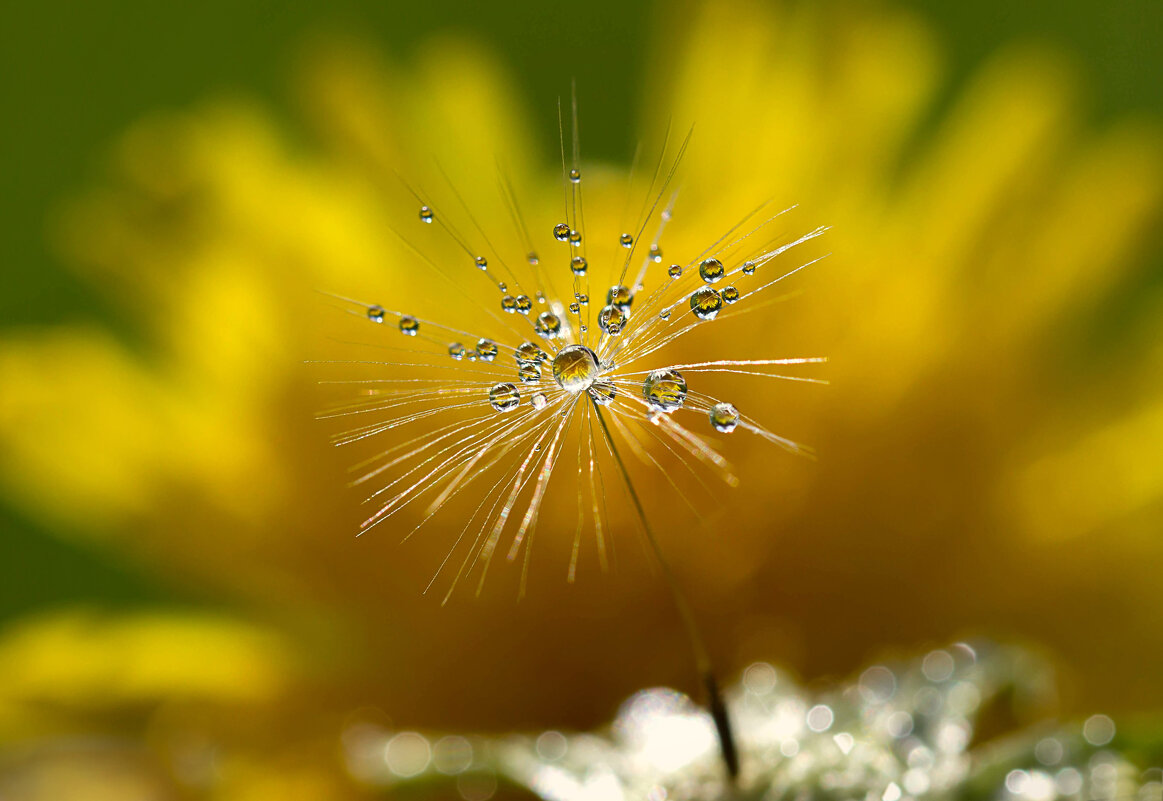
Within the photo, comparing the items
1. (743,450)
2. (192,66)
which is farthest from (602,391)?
(192,66)

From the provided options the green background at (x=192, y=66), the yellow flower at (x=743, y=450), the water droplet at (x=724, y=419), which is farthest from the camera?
the green background at (x=192, y=66)

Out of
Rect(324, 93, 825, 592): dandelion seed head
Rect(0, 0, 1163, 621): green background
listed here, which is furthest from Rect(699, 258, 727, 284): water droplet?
Rect(0, 0, 1163, 621): green background

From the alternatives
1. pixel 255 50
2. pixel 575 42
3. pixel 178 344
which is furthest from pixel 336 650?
pixel 255 50

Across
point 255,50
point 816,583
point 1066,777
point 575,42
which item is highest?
point 255,50

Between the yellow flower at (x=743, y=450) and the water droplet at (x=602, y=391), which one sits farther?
the yellow flower at (x=743, y=450)

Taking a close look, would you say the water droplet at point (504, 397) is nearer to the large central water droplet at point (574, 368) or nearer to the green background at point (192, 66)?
the large central water droplet at point (574, 368)

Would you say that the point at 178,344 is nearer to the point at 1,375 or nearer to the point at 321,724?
the point at 1,375

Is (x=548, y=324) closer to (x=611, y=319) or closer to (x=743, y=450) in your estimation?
(x=611, y=319)

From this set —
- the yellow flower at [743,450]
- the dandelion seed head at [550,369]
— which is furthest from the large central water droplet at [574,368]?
the yellow flower at [743,450]
